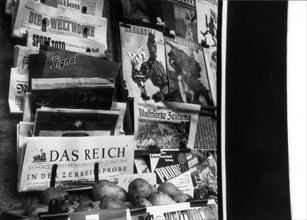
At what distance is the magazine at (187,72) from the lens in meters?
2.31

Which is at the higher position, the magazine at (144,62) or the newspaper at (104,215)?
the magazine at (144,62)

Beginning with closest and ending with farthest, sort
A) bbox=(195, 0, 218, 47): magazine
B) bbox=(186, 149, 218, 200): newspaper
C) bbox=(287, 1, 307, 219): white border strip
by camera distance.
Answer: bbox=(287, 1, 307, 219): white border strip
bbox=(186, 149, 218, 200): newspaper
bbox=(195, 0, 218, 47): magazine

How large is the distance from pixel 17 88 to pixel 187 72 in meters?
1.04

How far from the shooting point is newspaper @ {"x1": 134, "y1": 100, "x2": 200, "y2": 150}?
2.12 meters

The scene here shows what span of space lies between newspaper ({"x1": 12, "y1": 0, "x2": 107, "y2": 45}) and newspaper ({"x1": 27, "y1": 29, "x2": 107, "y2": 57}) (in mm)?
18

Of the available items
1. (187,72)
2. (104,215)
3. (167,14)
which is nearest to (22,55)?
(104,215)

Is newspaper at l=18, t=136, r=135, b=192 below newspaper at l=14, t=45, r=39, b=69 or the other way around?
below

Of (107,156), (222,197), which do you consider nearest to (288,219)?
(222,197)

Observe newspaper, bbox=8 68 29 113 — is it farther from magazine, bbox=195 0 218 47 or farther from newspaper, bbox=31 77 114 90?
magazine, bbox=195 0 218 47

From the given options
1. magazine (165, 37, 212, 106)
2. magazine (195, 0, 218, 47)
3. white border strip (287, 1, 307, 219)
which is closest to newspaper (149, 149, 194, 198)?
magazine (165, 37, 212, 106)

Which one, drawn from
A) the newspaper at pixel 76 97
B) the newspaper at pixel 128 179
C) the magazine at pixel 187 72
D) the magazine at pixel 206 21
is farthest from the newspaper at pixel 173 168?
the magazine at pixel 206 21

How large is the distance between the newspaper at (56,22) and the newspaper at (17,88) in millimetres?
147

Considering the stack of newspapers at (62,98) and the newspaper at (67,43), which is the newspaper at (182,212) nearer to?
the stack of newspapers at (62,98)

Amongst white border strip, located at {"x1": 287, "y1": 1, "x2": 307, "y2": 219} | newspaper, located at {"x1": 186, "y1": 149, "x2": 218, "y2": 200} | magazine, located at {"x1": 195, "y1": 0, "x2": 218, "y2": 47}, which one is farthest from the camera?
magazine, located at {"x1": 195, "y1": 0, "x2": 218, "y2": 47}
